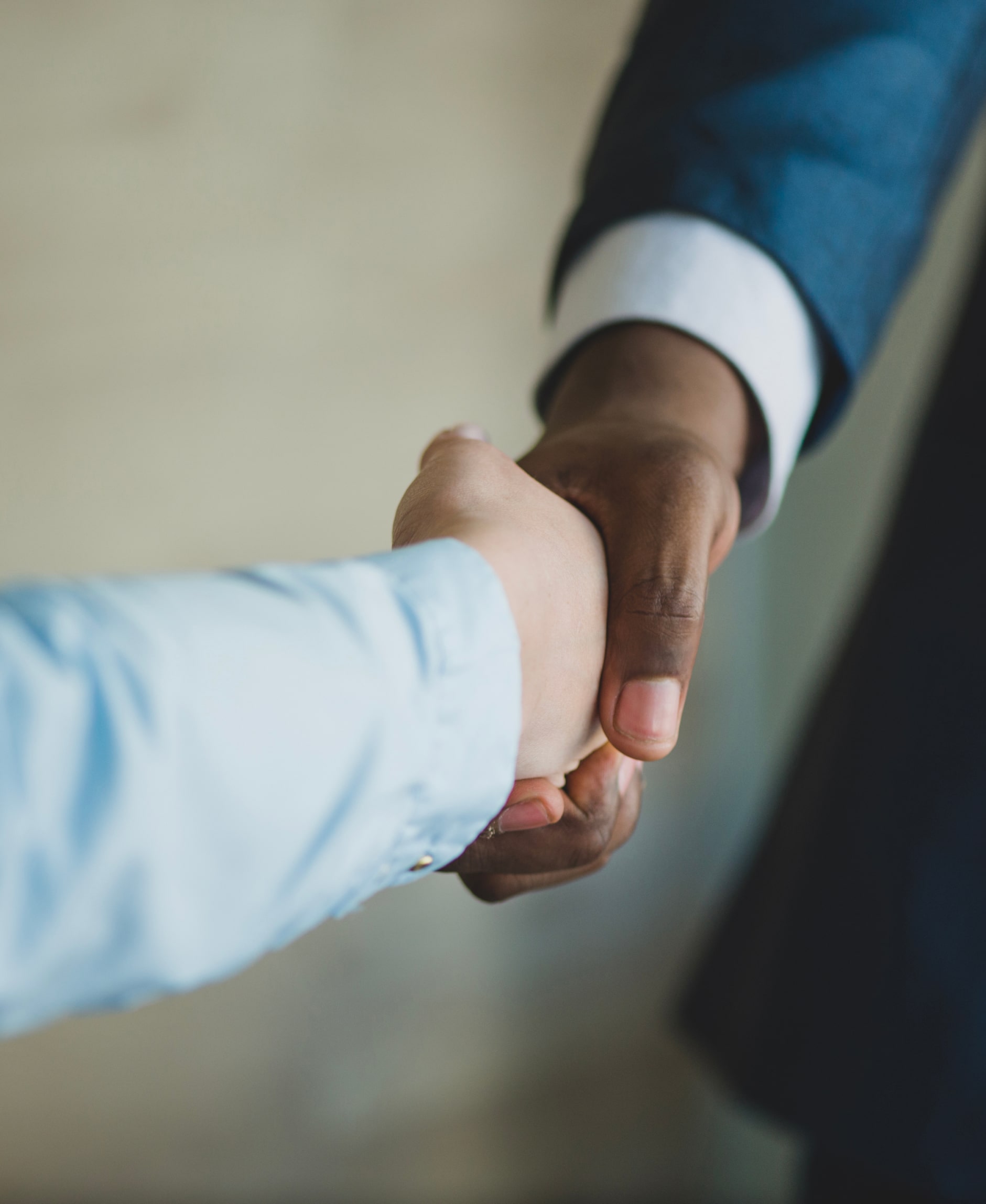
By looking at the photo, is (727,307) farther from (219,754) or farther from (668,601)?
(219,754)

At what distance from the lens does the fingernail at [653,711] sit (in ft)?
1.06

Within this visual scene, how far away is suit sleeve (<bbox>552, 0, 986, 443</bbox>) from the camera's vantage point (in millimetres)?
456

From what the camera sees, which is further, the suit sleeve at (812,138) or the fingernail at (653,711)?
the suit sleeve at (812,138)

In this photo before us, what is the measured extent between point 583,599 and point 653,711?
1.7 inches

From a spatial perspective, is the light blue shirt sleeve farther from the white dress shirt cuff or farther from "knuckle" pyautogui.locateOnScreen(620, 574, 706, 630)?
the white dress shirt cuff

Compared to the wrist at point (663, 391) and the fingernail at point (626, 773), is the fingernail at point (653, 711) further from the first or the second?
the wrist at point (663, 391)

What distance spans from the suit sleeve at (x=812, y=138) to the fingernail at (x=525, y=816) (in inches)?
11.1

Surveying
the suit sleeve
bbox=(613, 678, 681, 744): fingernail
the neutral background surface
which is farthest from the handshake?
the neutral background surface

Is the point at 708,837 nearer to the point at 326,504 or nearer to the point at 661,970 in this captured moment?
the point at 661,970

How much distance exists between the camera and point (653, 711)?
1.07 feet

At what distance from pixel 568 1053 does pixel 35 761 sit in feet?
2.88

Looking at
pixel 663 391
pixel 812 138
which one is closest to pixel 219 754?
pixel 663 391

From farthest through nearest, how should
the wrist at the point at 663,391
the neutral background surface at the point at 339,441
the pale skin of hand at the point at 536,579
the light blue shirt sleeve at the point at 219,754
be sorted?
the neutral background surface at the point at 339,441, the wrist at the point at 663,391, the pale skin of hand at the point at 536,579, the light blue shirt sleeve at the point at 219,754

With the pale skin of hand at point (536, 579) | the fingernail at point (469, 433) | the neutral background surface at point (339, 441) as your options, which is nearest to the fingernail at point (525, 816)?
the pale skin of hand at point (536, 579)
